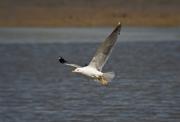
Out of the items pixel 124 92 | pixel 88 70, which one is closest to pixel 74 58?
pixel 124 92

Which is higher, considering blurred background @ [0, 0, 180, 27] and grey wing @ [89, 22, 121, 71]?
blurred background @ [0, 0, 180, 27]

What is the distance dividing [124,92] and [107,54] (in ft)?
17.2

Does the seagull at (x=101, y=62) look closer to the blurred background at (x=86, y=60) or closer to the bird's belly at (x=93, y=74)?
the bird's belly at (x=93, y=74)

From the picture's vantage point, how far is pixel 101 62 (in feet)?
48.0

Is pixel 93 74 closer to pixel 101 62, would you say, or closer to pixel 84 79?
pixel 101 62

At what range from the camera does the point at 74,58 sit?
27.4 m

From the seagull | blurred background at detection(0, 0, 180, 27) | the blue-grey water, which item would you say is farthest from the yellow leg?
blurred background at detection(0, 0, 180, 27)

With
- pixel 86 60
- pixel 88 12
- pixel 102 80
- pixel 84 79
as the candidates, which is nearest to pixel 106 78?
pixel 102 80

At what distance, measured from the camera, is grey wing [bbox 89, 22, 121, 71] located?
1438cm

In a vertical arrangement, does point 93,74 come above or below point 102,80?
above

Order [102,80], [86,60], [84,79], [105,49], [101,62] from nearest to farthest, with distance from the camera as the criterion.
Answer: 1. [102,80]
2. [105,49]
3. [101,62]
4. [84,79]
5. [86,60]

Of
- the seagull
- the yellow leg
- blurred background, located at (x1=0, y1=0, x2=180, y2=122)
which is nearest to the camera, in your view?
the yellow leg

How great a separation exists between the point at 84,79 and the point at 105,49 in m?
8.17

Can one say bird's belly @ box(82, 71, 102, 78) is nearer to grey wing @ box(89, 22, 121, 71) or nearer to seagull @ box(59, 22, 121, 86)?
seagull @ box(59, 22, 121, 86)
